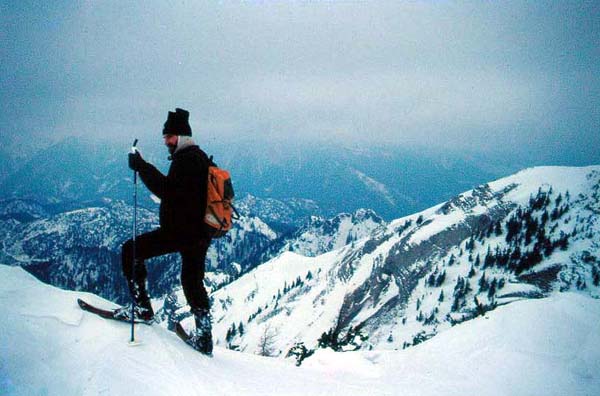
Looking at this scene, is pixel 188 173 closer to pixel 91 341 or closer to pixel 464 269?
pixel 91 341

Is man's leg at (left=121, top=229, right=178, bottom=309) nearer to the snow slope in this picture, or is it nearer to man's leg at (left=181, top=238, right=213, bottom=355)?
man's leg at (left=181, top=238, right=213, bottom=355)

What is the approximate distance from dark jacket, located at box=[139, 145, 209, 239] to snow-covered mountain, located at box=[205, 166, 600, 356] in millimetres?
94582

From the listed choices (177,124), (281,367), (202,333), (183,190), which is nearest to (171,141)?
(177,124)

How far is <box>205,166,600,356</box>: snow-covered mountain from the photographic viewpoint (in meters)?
110

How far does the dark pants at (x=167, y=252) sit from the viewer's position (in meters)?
5.96

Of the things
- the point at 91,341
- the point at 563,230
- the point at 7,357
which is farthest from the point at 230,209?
the point at 563,230

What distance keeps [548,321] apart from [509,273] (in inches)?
5268

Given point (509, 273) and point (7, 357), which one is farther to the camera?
point (509, 273)

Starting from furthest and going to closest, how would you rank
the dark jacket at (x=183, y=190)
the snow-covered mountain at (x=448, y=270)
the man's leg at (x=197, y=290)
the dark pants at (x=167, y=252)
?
the snow-covered mountain at (x=448, y=270) < the man's leg at (x=197, y=290) < the dark pants at (x=167, y=252) < the dark jacket at (x=183, y=190)

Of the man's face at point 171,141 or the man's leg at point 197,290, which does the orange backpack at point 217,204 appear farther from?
the man's face at point 171,141

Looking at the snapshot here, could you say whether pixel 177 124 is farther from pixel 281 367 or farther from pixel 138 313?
pixel 281 367

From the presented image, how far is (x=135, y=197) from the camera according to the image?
6.98m

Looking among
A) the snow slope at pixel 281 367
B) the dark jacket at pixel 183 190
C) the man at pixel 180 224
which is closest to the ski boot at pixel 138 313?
the man at pixel 180 224

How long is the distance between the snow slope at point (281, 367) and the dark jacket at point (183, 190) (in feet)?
6.80
